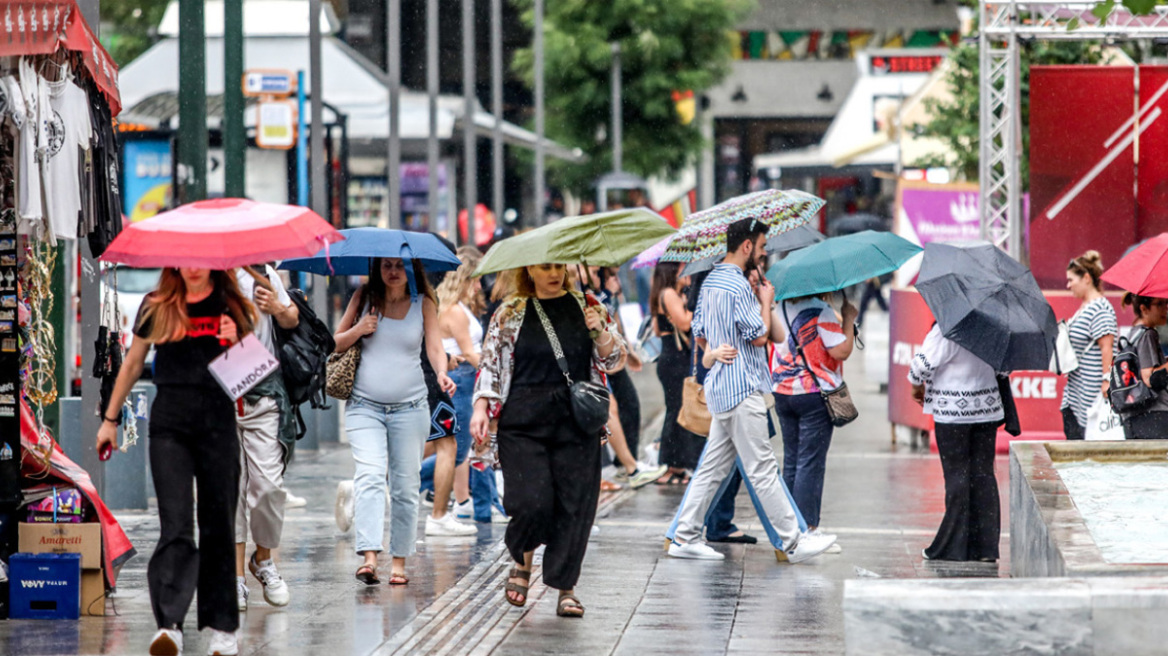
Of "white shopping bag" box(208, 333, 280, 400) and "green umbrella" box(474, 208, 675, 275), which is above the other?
"green umbrella" box(474, 208, 675, 275)

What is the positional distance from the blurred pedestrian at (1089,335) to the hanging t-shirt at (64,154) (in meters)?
6.22

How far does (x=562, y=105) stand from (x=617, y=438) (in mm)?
26709

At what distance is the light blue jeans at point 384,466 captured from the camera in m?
8.12

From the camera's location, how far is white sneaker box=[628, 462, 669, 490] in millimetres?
12125

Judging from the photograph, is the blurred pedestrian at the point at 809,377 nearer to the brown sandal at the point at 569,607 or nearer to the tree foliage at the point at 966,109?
the brown sandal at the point at 569,607

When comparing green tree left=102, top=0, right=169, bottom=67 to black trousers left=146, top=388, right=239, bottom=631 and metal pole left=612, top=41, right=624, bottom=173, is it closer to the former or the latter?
metal pole left=612, top=41, right=624, bottom=173

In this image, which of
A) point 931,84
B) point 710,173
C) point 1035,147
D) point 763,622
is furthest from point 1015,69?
point 710,173

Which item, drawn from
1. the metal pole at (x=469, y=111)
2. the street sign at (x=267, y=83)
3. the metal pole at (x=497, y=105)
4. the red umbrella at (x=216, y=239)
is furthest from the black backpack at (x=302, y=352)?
the metal pole at (x=497, y=105)

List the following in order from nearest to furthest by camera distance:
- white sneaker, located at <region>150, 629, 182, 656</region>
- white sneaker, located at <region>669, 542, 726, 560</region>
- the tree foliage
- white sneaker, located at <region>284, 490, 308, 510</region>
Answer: white sneaker, located at <region>150, 629, 182, 656</region>, white sneaker, located at <region>669, 542, 726, 560</region>, white sneaker, located at <region>284, 490, 308, 510</region>, the tree foliage

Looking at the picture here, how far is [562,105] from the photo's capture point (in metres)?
38.1

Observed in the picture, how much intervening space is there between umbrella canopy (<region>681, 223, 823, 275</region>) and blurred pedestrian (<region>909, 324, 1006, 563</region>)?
4.44 ft

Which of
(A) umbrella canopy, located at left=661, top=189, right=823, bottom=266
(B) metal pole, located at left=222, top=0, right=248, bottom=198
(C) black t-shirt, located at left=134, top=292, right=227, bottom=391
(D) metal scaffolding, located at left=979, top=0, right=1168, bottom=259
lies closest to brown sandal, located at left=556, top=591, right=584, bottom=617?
(C) black t-shirt, located at left=134, top=292, right=227, bottom=391

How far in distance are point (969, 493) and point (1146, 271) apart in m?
1.53

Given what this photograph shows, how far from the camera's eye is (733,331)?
8.49m
